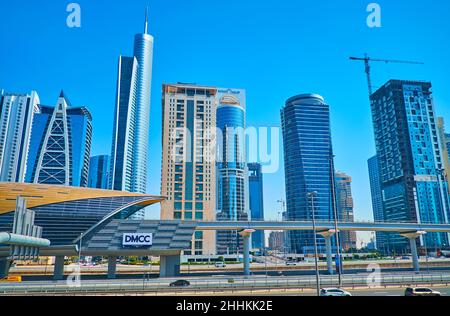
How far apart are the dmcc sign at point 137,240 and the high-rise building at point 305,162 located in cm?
7374

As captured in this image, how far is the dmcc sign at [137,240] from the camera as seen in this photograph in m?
48.8

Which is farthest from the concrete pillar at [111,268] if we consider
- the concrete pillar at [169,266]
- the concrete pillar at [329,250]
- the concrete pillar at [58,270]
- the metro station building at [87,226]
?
the concrete pillar at [329,250]

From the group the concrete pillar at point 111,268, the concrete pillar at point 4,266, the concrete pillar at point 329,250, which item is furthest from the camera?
the concrete pillar at point 329,250

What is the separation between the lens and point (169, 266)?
171ft

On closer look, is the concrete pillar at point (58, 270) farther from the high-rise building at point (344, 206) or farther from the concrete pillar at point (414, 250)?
the high-rise building at point (344, 206)

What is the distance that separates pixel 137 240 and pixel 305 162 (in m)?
99.1

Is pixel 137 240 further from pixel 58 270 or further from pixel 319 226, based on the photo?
pixel 319 226

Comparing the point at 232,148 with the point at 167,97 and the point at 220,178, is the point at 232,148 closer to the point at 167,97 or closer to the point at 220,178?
the point at 220,178

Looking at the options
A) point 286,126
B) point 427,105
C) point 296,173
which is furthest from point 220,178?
point 427,105

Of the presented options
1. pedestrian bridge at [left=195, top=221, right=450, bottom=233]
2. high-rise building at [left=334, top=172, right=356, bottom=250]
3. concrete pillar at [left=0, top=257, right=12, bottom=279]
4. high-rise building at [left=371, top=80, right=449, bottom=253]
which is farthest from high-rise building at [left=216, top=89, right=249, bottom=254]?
concrete pillar at [left=0, top=257, right=12, bottom=279]

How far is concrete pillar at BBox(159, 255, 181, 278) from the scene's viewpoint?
169 feet

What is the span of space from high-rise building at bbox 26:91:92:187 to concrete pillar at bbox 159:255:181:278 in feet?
229

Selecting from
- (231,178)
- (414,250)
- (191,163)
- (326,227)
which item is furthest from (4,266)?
(231,178)

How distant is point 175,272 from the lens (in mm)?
51969
